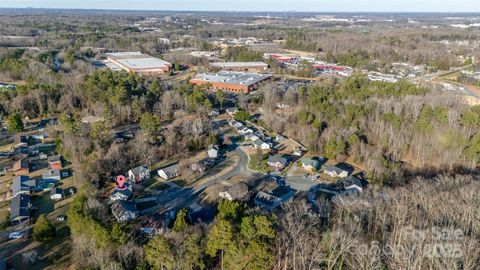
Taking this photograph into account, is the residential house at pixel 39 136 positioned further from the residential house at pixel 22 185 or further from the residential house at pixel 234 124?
the residential house at pixel 234 124

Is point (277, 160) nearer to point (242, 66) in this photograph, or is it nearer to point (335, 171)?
point (335, 171)

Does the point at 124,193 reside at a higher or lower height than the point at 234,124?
lower

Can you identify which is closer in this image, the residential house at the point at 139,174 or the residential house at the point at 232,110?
the residential house at the point at 139,174

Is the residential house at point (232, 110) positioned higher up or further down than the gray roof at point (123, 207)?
higher up

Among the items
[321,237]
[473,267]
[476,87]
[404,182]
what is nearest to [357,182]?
[404,182]

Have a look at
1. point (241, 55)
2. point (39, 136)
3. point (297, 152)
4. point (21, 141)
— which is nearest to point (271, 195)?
point (297, 152)

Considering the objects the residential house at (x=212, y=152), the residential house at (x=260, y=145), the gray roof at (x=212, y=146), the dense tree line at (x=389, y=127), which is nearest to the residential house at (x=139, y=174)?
the residential house at (x=212, y=152)
